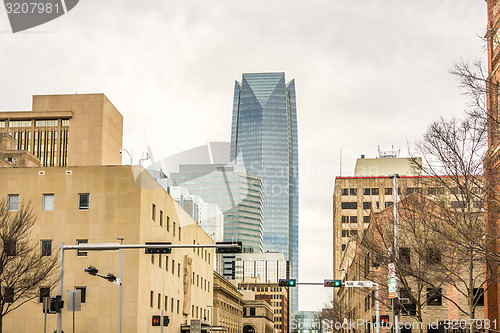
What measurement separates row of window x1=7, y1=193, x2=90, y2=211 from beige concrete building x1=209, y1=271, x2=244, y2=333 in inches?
1640

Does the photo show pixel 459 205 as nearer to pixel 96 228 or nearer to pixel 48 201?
pixel 96 228

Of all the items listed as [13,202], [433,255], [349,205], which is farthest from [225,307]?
[433,255]

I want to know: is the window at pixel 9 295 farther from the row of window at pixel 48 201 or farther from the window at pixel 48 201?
the window at pixel 48 201

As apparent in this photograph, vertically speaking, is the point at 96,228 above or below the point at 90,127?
below

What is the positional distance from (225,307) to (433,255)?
97.6 meters

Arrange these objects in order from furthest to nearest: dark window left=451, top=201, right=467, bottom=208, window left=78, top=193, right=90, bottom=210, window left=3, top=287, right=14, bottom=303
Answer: window left=78, top=193, right=90, bottom=210, window left=3, top=287, right=14, bottom=303, dark window left=451, top=201, right=467, bottom=208

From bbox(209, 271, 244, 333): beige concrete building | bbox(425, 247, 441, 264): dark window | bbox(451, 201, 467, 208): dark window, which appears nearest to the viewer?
bbox(451, 201, 467, 208): dark window

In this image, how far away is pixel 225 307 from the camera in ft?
420

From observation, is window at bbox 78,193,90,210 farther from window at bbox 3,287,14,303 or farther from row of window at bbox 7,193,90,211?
window at bbox 3,287,14,303

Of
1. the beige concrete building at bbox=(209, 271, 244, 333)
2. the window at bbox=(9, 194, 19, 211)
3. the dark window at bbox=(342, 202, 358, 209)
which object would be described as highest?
the dark window at bbox=(342, 202, 358, 209)

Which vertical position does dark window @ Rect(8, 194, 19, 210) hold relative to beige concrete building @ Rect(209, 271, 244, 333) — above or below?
above

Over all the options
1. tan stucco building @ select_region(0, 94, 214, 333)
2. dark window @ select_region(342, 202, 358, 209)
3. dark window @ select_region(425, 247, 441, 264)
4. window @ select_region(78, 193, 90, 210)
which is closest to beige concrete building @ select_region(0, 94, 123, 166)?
tan stucco building @ select_region(0, 94, 214, 333)

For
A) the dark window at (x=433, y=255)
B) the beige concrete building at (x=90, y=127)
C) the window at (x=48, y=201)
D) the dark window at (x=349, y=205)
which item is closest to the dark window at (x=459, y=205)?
the dark window at (x=433, y=255)

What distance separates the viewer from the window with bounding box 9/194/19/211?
65562 mm
